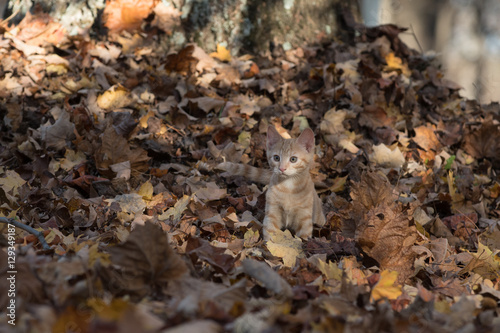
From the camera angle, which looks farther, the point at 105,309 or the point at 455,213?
the point at 455,213

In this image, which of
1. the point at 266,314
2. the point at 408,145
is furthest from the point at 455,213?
the point at 266,314

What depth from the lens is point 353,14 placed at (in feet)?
19.5

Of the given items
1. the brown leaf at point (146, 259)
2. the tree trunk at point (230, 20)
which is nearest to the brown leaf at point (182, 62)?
the tree trunk at point (230, 20)

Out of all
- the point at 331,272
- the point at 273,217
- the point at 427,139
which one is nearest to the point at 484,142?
the point at 427,139

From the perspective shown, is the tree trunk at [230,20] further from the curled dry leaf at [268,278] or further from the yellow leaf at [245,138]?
the curled dry leaf at [268,278]

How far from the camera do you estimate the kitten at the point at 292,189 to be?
3.45 meters

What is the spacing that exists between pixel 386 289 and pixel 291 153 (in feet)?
4.89

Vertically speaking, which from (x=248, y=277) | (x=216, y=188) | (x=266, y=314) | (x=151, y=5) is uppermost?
(x=151, y=5)

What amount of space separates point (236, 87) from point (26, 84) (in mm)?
2024

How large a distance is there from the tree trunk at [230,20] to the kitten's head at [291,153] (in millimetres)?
2074

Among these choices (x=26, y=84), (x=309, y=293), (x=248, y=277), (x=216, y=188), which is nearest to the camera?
(x=309, y=293)

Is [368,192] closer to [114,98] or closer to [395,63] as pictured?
[114,98]

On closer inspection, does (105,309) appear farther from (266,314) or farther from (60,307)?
(266,314)

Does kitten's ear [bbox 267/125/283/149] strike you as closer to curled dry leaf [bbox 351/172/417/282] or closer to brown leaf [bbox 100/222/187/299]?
curled dry leaf [bbox 351/172/417/282]
